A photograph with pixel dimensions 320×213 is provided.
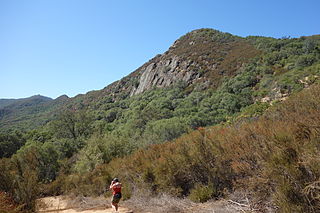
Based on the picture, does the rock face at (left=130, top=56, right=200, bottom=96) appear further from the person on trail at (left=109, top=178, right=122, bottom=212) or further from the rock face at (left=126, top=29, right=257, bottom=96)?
the person on trail at (left=109, top=178, right=122, bottom=212)

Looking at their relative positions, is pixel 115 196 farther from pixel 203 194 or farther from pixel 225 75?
pixel 225 75

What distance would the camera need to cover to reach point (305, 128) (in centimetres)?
355

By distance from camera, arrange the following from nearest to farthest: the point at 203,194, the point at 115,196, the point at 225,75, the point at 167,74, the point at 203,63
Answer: the point at 203,194 → the point at 115,196 → the point at 225,75 → the point at 203,63 → the point at 167,74

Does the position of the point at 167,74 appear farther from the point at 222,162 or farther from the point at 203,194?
the point at 203,194

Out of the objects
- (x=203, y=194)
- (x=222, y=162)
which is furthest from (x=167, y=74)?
(x=203, y=194)

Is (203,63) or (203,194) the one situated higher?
(203,63)

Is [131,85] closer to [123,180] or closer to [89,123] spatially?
[89,123]

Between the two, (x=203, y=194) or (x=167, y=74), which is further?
(x=167, y=74)

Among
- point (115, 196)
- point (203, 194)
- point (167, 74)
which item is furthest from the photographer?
point (167, 74)

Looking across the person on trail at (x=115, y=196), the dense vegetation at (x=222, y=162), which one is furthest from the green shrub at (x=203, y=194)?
the person on trail at (x=115, y=196)

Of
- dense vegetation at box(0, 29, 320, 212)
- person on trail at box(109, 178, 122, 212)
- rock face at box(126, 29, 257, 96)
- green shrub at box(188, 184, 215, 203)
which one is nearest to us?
dense vegetation at box(0, 29, 320, 212)

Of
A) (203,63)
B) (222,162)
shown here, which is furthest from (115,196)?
(203,63)

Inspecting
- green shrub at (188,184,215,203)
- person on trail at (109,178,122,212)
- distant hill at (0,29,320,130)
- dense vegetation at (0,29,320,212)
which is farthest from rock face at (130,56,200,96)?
green shrub at (188,184,215,203)

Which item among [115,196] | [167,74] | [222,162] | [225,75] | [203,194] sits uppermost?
[167,74]
